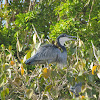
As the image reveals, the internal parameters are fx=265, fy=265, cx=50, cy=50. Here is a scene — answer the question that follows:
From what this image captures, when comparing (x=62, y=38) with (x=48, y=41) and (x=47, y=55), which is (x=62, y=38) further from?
(x=47, y=55)

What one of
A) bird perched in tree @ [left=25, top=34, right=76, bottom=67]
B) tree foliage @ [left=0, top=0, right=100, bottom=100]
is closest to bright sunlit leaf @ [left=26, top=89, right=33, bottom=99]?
tree foliage @ [left=0, top=0, right=100, bottom=100]

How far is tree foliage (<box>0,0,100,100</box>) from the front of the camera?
292cm

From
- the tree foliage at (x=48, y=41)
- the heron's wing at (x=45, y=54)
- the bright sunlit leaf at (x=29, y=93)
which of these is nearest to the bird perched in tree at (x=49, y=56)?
the heron's wing at (x=45, y=54)

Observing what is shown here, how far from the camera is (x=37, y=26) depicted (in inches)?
276

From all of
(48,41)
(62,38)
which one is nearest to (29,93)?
(48,41)

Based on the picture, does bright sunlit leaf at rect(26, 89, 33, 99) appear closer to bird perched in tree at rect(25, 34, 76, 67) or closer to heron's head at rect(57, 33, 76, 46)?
bird perched in tree at rect(25, 34, 76, 67)

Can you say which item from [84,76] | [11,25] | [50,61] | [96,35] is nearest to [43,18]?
[11,25]

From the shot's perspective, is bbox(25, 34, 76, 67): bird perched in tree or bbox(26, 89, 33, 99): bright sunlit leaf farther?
bbox(25, 34, 76, 67): bird perched in tree

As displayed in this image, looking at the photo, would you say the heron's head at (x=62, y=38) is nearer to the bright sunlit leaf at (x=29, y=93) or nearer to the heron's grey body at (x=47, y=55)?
the heron's grey body at (x=47, y=55)

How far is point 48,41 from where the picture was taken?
14.1 feet

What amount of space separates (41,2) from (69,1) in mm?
1714

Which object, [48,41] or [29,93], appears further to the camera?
[48,41]

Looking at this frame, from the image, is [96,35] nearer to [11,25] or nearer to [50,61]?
[50,61]

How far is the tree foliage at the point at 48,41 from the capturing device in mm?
2916
